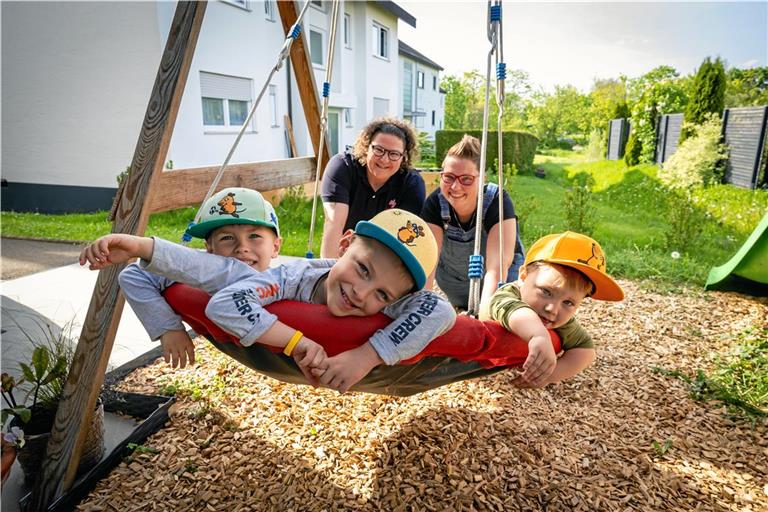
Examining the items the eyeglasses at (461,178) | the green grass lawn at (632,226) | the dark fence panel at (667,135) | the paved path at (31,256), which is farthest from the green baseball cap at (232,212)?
the dark fence panel at (667,135)

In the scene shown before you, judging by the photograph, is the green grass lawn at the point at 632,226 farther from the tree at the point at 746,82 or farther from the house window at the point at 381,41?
the tree at the point at 746,82

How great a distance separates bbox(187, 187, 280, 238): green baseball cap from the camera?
5.21ft

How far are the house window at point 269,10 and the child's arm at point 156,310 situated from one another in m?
10.2

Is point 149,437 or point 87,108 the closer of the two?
point 149,437

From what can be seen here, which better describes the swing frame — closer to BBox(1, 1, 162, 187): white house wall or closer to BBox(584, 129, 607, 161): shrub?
BBox(1, 1, 162, 187): white house wall

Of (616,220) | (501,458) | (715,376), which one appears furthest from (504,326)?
(616,220)

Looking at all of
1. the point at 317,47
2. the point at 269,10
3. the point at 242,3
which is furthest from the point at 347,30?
the point at 242,3

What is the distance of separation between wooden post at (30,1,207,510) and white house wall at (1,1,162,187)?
23.4ft

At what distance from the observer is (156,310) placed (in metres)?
1.51

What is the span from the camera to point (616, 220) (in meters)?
8.80

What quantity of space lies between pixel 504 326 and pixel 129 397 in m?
2.23

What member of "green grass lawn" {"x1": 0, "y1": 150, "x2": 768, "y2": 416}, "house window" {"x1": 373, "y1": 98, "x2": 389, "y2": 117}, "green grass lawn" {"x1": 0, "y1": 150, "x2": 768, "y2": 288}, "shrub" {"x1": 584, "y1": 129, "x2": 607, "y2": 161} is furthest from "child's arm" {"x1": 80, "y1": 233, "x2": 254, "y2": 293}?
"shrub" {"x1": 584, "y1": 129, "x2": 607, "y2": 161}

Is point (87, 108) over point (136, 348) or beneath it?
over

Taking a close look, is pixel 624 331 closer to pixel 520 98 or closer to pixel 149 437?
pixel 149 437
